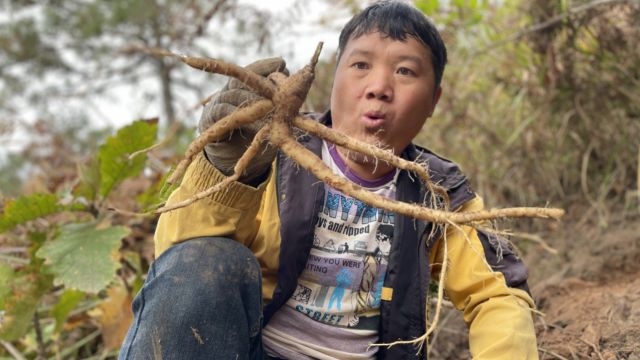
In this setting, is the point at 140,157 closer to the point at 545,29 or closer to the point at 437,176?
the point at 437,176

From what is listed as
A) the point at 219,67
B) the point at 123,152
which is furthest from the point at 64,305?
the point at 219,67

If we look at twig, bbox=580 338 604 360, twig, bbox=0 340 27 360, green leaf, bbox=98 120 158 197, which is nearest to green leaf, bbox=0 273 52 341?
twig, bbox=0 340 27 360

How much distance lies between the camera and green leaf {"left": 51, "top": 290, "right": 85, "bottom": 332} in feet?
6.66

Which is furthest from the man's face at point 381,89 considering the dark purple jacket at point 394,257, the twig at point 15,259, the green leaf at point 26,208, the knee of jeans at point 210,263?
the twig at point 15,259

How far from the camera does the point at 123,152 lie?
6.52ft

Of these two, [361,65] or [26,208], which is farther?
[26,208]

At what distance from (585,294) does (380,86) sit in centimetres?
116

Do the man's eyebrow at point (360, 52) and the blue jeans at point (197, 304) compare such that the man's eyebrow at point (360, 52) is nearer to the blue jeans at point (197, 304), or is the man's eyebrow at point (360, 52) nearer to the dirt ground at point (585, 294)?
the blue jeans at point (197, 304)

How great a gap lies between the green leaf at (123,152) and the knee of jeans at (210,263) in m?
0.76

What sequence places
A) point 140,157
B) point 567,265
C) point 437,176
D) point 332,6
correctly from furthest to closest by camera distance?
point 332,6
point 567,265
point 140,157
point 437,176

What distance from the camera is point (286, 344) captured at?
1.45m

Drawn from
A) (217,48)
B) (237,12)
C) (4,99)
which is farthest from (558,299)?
(4,99)

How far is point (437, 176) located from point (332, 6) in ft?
7.03

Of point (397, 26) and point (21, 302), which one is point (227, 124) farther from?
point (21, 302)
